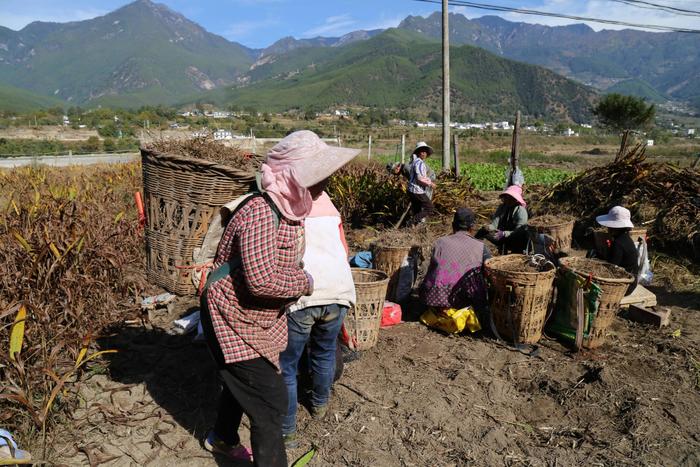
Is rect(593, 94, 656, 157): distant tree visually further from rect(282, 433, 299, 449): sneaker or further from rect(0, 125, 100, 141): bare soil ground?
Answer: rect(282, 433, 299, 449): sneaker

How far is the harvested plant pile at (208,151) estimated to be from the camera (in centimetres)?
477

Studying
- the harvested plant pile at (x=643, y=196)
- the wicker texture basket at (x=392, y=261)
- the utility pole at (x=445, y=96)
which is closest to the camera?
the wicker texture basket at (x=392, y=261)

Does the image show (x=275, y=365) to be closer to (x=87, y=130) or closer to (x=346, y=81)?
(x=87, y=130)

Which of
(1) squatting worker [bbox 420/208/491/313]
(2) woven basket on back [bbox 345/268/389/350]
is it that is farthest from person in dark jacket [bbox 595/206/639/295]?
(2) woven basket on back [bbox 345/268/389/350]

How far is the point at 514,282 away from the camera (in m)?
3.78

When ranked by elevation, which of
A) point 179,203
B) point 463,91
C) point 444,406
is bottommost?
point 444,406

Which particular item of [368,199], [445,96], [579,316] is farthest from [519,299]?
[445,96]

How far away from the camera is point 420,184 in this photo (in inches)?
295

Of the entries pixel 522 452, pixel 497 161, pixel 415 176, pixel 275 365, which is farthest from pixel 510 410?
pixel 497 161

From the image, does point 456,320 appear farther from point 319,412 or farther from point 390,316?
point 319,412

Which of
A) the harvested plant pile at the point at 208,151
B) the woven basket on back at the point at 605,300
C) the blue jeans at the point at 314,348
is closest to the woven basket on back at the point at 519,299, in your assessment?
the woven basket on back at the point at 605,300

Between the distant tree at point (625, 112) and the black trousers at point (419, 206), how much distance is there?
4750 cm

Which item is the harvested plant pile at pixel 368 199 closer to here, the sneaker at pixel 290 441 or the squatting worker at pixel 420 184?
the squatting worker at pixel 420 184

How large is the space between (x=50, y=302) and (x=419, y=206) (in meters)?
5.65
